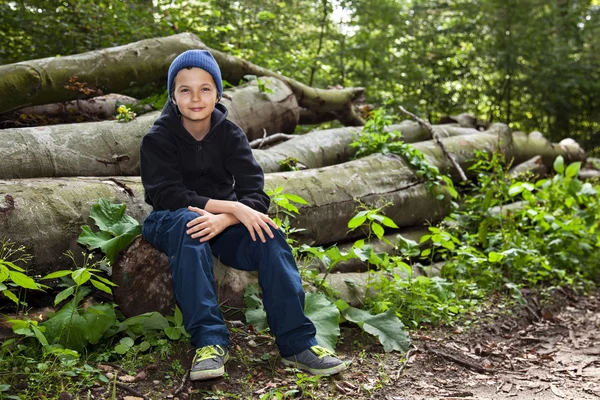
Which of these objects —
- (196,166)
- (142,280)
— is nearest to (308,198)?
(196,166)

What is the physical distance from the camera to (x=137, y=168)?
4.71 m

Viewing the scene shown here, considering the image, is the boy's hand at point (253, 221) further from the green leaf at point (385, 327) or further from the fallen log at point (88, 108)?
the fallen log at point (88, 108)

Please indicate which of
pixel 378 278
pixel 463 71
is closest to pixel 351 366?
pixel 378 278

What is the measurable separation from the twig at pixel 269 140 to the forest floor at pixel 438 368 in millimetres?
2848

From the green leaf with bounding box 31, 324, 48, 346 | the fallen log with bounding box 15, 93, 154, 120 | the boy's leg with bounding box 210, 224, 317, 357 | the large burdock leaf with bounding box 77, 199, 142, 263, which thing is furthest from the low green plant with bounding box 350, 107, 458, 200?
the green leaf with bounding box 31, 324, 48, 346

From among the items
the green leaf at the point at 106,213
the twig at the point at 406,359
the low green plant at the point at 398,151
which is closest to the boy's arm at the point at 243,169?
the green leaf at the point at 106,213

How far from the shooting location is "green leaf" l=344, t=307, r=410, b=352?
346 cm

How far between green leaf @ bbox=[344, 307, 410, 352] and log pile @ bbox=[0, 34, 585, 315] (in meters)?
0.36

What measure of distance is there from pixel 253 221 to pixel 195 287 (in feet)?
1.55

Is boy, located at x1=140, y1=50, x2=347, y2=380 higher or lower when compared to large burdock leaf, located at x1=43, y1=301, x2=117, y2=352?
higher

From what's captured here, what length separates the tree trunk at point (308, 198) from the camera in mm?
3250

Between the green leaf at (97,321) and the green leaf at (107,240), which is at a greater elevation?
the green leaf at (107,240)

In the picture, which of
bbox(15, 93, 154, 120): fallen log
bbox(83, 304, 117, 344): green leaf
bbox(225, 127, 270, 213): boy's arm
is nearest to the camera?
bbox(83, 304, 117, 344): green leaf

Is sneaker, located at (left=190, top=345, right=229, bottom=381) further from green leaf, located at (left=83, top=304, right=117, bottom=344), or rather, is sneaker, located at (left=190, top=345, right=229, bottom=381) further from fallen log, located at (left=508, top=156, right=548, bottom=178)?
fallen log, located at (left=508, top=156, right=548, bottom=178)
